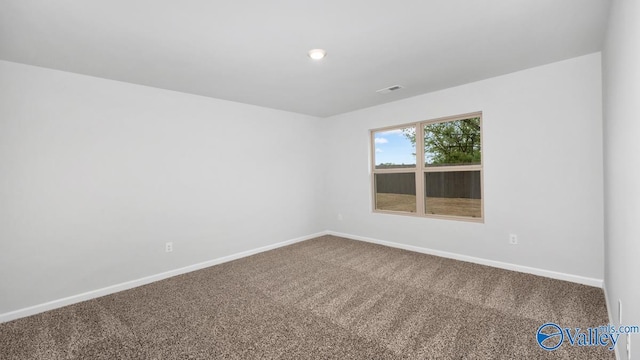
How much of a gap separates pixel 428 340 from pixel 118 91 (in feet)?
12.6

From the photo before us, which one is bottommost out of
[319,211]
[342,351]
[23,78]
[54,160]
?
[342,351]

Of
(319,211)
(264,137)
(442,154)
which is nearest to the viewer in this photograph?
(442,154)

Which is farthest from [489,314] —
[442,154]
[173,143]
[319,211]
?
[173,143]

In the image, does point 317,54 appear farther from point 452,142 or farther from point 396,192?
point 396,192

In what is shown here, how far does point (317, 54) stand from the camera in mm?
2521

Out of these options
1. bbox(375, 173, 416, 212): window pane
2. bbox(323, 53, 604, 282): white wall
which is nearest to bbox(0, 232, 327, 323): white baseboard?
bbox(375, 173, 416, 212): window pane

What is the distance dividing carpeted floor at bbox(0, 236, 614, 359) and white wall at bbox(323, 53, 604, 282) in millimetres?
331

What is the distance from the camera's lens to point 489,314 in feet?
7.54

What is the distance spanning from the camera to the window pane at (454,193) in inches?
145

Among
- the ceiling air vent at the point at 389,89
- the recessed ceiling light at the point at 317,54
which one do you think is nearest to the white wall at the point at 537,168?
the ceiling air vent at the point at 389,89

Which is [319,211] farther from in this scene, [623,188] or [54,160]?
[623,188]

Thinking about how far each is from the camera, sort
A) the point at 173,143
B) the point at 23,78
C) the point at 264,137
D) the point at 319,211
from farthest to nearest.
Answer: the point at 319,211
the point at 264,137
the point at 173,143
the point at 23,78

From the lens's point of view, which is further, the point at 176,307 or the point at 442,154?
the point at 442,154

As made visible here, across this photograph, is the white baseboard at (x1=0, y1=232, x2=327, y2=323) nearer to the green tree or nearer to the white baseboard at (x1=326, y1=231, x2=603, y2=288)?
the white baseboard at (x1=326, y1=231, x2=603, y2=288)
